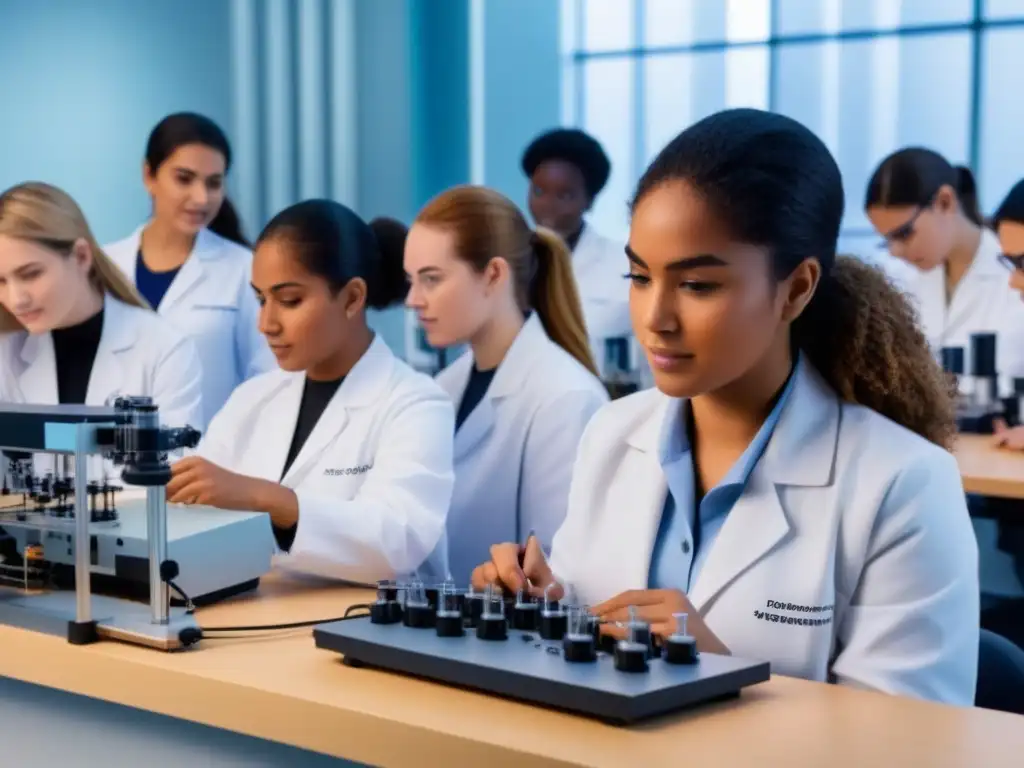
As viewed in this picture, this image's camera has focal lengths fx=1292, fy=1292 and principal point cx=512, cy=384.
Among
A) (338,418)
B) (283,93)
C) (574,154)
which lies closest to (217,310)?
(574,154)

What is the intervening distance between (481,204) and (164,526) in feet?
4.59

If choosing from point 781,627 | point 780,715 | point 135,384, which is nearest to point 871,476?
point 781,627

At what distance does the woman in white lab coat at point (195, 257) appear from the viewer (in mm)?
4043

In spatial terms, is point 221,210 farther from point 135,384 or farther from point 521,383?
point 521,383

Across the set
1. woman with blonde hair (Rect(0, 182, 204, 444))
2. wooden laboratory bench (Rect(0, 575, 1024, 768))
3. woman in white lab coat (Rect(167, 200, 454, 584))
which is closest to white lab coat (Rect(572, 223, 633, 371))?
woman with blonde hair (Rect(0, 182, 204, 444))

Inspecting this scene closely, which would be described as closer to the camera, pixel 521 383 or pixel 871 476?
pixel 871 476

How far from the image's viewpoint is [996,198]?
5.48 metres

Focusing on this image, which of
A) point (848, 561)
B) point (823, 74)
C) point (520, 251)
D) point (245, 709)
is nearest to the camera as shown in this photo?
point (245, 709)

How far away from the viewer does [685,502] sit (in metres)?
1.72

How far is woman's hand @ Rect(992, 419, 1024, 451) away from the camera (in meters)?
3.36

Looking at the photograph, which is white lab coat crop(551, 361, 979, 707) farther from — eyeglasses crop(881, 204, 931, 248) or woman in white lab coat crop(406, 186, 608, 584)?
eyeglasses crop(881, 204, 931, 248)

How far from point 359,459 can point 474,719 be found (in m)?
1.16

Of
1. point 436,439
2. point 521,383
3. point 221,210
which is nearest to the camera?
point 436,439

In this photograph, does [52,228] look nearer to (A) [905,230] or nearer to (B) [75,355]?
(B) [75,355]
